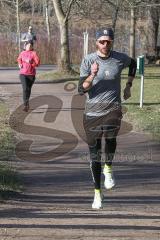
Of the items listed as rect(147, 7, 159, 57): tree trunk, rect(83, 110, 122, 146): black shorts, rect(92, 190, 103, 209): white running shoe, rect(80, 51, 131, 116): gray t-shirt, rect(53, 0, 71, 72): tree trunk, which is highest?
rect(80, 51, 131, 116): gray t-shirt

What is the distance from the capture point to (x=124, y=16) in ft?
169

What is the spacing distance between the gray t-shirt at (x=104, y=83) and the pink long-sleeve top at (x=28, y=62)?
384 inches

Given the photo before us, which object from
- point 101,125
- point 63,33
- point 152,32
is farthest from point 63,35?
point 101,125

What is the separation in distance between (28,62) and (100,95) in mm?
10015

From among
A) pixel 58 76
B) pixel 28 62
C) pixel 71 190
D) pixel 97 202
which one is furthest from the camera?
pixel 58 76

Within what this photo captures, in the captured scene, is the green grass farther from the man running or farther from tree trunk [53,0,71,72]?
the man running

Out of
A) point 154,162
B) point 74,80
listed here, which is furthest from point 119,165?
point 74,80

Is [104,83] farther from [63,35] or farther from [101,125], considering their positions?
[63,35]

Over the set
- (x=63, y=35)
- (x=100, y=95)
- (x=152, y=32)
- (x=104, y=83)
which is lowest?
(x=152, y=32)

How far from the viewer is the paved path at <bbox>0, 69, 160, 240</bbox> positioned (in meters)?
6.38

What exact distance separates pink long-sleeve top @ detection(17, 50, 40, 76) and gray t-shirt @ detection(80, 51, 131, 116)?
9.77m

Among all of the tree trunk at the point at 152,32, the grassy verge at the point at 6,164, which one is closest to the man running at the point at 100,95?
the grassy verge at the point at 6,164

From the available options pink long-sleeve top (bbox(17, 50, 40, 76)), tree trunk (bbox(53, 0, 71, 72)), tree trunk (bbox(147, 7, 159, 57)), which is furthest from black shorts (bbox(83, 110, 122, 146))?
tree trunk (bbox(147, 7, 159, 57))

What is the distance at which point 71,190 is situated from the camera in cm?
952
